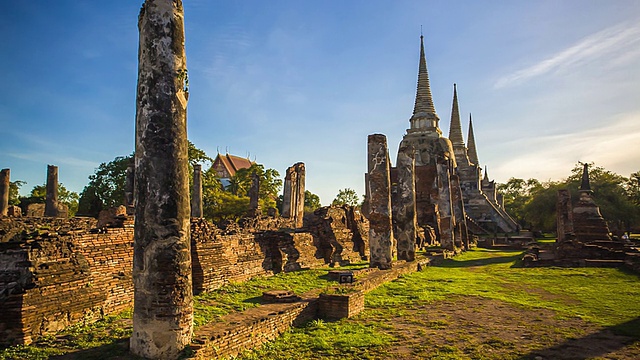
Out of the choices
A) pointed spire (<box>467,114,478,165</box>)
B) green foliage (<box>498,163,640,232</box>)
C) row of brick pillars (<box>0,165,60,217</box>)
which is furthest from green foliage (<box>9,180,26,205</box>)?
pointed spire (<box>467,114,478,165</box>)

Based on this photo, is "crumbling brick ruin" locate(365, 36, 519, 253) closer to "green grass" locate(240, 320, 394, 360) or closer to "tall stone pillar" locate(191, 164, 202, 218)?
"green grass" locate(240, 320, 394, 360)

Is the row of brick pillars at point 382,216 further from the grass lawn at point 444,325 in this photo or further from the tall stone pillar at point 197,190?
the tall stone pillar at point 197,190

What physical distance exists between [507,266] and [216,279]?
37.6ft

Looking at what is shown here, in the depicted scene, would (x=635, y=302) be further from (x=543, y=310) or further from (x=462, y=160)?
(x=462, y=160)

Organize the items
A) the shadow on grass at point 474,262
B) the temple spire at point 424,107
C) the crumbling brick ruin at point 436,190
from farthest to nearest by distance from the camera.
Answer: the temple spire at point 424,107
the shadow on grass at point 474,262
the crumbling brick ruin at point 436,190

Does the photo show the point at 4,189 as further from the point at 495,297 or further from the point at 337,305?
the point at 495,297

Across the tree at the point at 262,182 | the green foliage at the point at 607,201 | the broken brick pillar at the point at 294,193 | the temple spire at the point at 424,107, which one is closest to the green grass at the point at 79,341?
the broken brick pillar at the point at 294,193

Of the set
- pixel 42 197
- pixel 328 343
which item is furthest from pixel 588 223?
A: pixel 42 197

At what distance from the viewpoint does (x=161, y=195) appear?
4.82 metres

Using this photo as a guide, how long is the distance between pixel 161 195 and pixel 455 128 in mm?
56779

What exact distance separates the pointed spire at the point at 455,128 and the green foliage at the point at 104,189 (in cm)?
4250

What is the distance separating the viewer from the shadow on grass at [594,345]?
5414 millimetres

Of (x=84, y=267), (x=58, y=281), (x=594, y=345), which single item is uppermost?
(x=84, y=267)

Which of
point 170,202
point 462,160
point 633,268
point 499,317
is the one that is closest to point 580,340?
point 499,317
